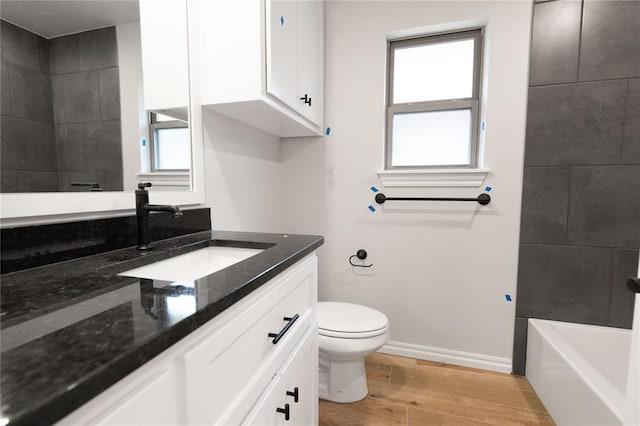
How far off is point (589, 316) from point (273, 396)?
178 centimetres

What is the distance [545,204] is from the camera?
1.63 m

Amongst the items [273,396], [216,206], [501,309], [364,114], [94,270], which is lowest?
[501,309]

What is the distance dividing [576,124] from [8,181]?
2.26m

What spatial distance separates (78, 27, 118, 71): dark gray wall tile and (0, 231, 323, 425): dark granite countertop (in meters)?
0.55

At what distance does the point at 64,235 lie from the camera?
0.79 m

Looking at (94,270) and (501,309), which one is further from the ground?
(94,270)

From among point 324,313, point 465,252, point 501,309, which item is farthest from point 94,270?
point 501,309

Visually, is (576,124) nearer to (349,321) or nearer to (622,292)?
(622,292)

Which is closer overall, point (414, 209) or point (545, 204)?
point (545, 204)

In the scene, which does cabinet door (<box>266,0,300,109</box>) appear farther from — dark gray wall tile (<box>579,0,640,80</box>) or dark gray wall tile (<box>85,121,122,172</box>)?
dark gray wall tile (<box>579,0,640,80</box>)

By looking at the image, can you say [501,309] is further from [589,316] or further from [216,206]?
[216,206]

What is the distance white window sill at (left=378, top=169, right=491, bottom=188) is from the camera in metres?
1.72

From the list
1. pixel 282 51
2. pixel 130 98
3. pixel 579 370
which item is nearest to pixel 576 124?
pixel 579 370

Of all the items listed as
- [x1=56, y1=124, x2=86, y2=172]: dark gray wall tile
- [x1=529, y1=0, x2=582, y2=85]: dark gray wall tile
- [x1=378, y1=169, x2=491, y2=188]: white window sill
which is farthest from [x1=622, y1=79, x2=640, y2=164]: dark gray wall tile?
[x1=56, y1=124, x2=86, y2=172]: dark gray wall tile
